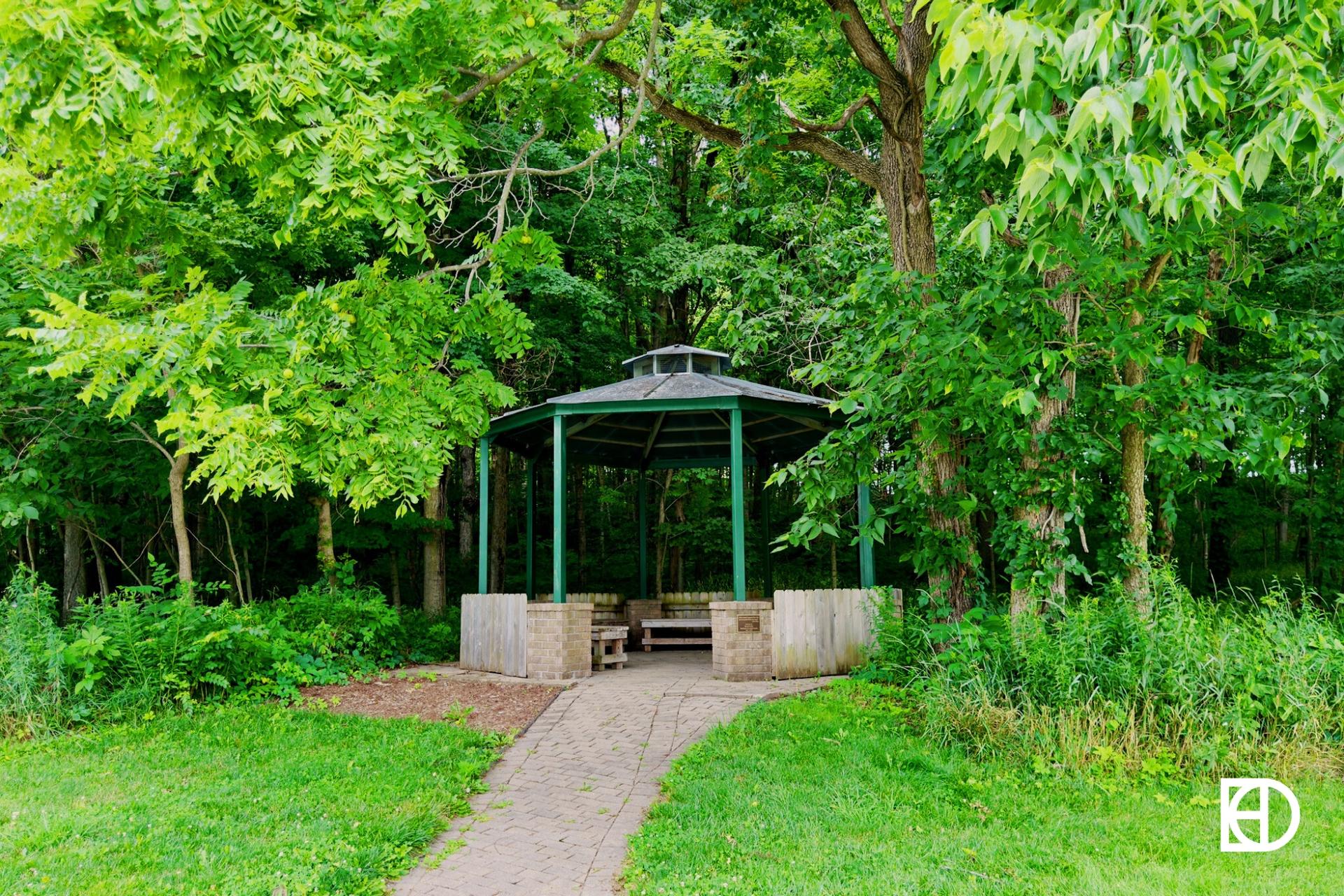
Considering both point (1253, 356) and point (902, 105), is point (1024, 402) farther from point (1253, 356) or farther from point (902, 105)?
point (1253, 356)

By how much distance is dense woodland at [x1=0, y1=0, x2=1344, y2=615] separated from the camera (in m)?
2.85

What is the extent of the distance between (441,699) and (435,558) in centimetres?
590

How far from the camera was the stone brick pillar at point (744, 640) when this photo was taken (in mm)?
8648

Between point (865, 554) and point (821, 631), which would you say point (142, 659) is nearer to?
point (821, 631)

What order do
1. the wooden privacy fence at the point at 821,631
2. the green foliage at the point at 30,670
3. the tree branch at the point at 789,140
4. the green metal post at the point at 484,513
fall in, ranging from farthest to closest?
the green metal post at the point at 484,513 < the wooden privacy fence at the point at 821,631 < the tree branch at the point at 789,140 < the green foliage at the point at 30,670

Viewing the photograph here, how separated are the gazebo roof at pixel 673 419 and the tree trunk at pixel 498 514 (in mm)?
2404

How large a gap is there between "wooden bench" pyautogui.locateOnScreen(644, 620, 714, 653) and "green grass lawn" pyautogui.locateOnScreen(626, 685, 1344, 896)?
16.8 feet

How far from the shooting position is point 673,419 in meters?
12.3

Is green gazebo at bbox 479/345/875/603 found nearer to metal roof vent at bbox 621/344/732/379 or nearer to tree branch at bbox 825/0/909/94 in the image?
metal roof vent at bbox 621/344/732/379

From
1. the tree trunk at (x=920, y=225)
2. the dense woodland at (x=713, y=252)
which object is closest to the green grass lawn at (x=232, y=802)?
the dense woodland at (x=713, y=252)

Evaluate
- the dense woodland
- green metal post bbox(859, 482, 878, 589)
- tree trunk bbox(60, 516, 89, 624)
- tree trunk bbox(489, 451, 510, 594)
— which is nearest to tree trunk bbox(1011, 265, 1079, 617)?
the dense woodland

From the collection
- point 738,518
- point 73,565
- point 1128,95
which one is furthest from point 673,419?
point 1128,95

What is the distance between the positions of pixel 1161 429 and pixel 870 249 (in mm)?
4475

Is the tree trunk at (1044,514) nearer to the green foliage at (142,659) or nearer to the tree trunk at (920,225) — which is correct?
the tree trunk at (920,225)
